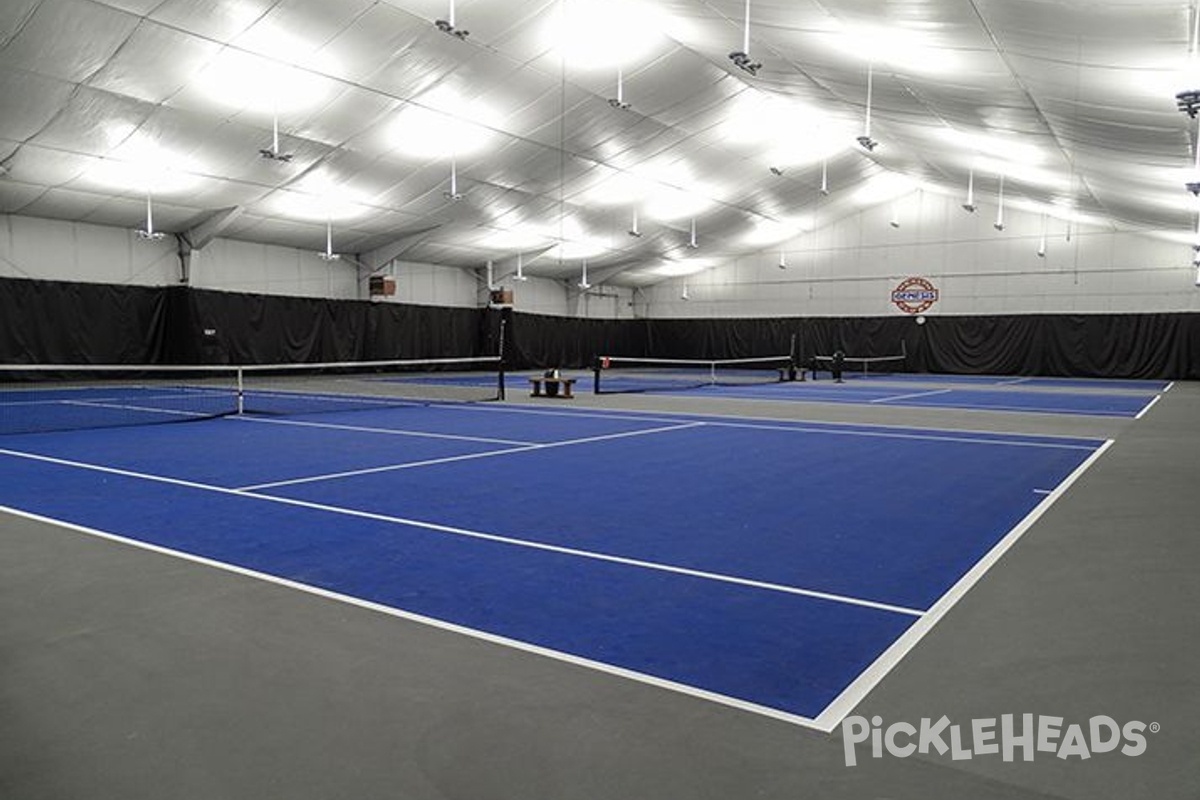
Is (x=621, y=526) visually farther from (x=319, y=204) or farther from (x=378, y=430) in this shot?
(x=319, y=204)

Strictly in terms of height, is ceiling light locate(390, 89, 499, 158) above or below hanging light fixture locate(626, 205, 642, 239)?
above

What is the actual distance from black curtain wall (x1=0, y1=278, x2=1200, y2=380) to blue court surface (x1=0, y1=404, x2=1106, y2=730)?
49.7 ft

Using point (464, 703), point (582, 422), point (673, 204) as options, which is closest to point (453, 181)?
point (673, 204)

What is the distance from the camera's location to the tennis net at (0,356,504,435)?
1316 centimetres

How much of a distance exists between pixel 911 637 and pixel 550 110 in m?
19.1

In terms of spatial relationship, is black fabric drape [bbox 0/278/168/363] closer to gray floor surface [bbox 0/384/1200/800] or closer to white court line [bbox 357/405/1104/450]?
white court line [bbox 357/405/1104/450]

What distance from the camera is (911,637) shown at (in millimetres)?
3674

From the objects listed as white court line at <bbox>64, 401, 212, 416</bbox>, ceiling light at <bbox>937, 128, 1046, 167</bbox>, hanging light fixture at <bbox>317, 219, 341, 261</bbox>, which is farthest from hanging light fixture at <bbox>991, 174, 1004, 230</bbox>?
white court line at <bbox>64, 401, 212, 416</bbox>

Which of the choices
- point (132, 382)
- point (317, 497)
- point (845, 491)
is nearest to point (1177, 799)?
point (845, 491)

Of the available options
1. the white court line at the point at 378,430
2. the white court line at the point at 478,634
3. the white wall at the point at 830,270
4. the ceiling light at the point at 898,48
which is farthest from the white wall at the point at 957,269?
the white court line at the point at 478,634

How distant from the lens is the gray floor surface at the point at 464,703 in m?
2.44

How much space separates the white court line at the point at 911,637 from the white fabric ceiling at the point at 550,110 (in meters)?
6.57

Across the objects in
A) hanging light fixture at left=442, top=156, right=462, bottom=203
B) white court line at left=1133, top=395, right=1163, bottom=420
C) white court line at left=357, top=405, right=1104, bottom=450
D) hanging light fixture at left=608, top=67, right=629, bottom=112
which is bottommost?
white court line at left=1133, top=395, right=1163, bottom=420

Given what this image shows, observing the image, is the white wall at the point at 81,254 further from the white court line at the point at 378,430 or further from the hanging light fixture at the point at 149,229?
the white court line at the point at 378,430
